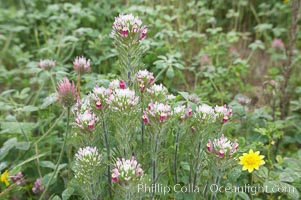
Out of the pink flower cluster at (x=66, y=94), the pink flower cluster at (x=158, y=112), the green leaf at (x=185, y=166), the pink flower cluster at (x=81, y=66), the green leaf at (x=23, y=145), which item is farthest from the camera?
the green leaf at (x=23, y=145)

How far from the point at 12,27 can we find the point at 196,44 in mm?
1567

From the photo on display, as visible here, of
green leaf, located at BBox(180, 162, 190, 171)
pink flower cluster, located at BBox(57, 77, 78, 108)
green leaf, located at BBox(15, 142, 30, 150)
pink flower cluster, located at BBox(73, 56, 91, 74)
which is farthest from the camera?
green leaf, located at BBox(15, 142, 30, 150)

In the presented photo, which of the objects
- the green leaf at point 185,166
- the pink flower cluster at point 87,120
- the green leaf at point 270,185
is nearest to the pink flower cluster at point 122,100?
the pink flower cluster at point 87,120

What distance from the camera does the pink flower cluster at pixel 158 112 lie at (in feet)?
5.62

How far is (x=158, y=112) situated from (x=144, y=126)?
0.84 ft

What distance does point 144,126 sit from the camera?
6.43 feet

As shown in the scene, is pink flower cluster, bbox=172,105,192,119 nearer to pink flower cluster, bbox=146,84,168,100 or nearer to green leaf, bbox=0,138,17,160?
pink flower cluster, bbox=146,84,168,100

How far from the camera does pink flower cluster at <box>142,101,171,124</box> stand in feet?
5.62

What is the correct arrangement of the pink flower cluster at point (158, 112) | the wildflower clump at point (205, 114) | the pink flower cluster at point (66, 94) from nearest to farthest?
1. the pink flower cluster at point (158, 112)
2. the wildflower clump at point (205, 114)
3. the pink flower cluster at point (66, 94)

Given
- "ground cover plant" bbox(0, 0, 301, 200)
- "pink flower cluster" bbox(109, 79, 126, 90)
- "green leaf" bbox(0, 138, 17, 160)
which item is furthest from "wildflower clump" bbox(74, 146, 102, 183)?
"green leaf" bbox(0, 138, 17, 160)

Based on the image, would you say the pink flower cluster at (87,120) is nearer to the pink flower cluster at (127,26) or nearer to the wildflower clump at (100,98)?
the wildflower clump at (100,98)

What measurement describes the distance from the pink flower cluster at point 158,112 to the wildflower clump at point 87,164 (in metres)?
0.24

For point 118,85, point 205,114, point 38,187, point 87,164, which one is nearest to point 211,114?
point 205,114

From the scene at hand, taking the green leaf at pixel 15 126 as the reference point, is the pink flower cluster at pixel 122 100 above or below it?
above
